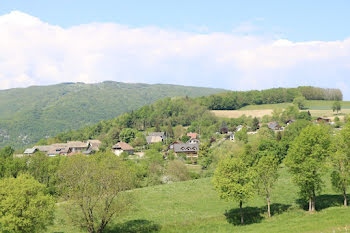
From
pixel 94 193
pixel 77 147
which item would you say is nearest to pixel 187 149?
pixel 77 147

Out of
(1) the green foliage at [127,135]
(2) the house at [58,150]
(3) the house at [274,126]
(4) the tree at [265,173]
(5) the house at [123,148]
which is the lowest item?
(2) the house at [58,150]

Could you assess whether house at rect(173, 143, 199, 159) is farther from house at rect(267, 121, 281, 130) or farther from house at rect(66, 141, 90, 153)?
house at rect(66, 141, 90, 153)

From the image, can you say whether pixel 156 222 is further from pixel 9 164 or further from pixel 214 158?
pixel 214 158

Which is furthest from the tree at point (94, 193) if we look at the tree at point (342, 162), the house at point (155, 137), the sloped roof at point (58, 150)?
the house at point (155, 137)

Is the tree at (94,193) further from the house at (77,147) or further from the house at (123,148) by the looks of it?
the house at (77,147)

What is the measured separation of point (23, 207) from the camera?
3531cm

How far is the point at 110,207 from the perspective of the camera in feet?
132

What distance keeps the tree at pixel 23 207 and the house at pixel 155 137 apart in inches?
5468

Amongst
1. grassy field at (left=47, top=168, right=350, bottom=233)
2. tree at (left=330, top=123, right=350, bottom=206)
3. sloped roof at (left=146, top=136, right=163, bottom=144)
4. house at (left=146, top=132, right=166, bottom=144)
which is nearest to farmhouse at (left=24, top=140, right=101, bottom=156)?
sloped roof at (left=146, top=136, right=163, bottom=144)

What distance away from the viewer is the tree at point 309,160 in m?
43.2

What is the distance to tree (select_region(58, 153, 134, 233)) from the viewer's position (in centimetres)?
3928

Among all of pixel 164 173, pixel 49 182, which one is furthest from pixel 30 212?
pixel 164 173

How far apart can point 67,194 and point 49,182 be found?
4066 centimetres

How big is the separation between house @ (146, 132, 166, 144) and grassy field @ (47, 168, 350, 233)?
393ft
